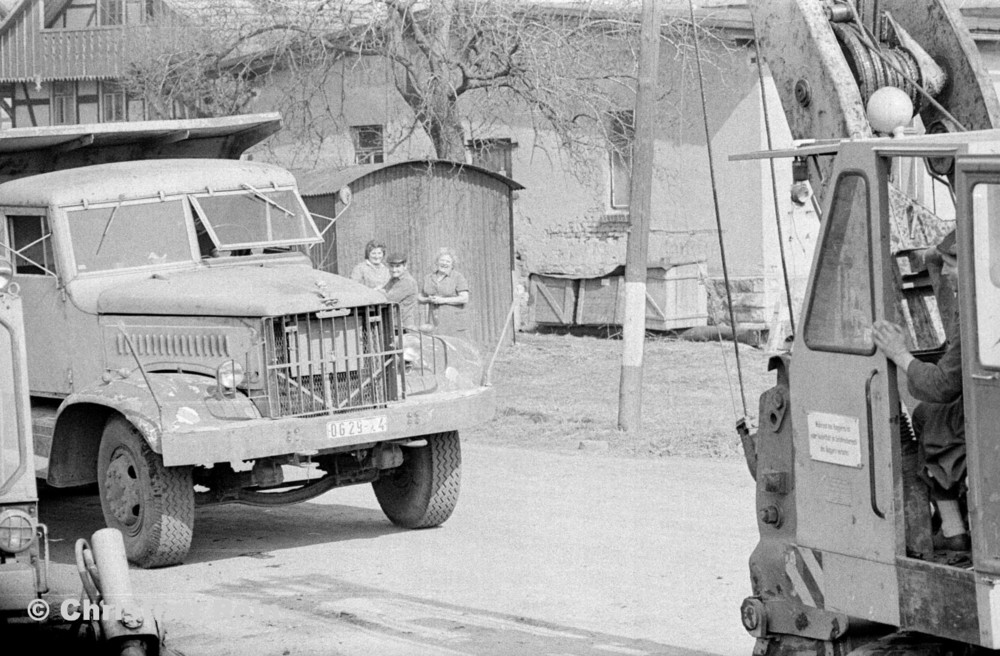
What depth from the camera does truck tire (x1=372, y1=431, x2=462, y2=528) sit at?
10523 mm

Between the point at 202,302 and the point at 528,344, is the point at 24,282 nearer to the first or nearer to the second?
the point at 202,302

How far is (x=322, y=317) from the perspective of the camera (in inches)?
387

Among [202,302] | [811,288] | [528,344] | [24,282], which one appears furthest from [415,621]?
[528,344]

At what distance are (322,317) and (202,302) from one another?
0.80 meters

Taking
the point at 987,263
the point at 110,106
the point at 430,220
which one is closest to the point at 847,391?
the point at 987,263

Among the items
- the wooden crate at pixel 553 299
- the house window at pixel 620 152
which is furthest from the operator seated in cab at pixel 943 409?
the wooden crate at pixel 553 299

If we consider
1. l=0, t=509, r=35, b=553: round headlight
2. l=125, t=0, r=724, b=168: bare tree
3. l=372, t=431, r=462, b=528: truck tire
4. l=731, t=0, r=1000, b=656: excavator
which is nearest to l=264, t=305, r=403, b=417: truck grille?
l=372, t=431, r=462, b=528: truck tire

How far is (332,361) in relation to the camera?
389 inches

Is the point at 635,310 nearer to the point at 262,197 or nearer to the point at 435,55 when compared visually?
the point at 262,197

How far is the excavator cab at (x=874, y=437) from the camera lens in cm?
462

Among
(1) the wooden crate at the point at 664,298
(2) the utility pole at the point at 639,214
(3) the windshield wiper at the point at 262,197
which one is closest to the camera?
(3) the windshield wiper at the point at 262,197

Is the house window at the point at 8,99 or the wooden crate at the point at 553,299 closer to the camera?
the wooden crate at the point at 553,299

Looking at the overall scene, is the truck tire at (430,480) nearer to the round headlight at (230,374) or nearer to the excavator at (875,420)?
the round headlight at (230,374)

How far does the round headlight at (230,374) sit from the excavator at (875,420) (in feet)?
14.8
